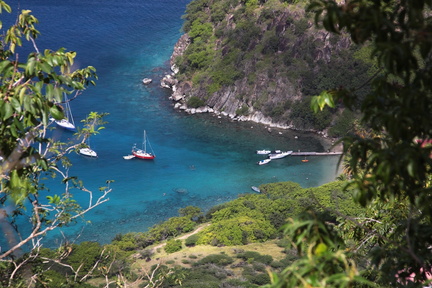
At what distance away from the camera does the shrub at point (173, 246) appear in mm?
41562

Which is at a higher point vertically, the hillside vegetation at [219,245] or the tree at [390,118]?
the tree at [390,118]

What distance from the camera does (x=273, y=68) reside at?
249 feet

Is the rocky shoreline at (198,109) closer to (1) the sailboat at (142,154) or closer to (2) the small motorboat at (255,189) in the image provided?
(1) the sailboat at (142,154)

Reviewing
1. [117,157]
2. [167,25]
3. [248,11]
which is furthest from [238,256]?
[167,25]

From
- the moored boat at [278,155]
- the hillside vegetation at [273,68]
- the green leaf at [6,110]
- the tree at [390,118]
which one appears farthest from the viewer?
the hillside vegetation at [273,68]

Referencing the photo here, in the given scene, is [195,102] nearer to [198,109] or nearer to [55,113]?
[198,109]

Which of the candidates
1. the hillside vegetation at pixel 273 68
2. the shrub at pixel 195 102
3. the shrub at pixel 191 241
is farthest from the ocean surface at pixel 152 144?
the shrub at pixel 191 241

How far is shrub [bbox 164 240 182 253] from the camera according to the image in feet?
136

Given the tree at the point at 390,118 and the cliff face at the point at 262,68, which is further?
the cliff face at the point at 262,68

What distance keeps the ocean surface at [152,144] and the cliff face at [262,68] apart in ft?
7.08

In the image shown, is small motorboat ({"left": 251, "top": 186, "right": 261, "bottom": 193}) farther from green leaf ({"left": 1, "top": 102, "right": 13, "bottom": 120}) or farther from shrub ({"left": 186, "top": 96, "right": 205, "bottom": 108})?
green leaf ({"left": 1, "top": 102, "right": 13, "bottom": 120})

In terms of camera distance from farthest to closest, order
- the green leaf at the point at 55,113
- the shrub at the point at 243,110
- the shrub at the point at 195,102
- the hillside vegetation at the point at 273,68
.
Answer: the shrub at the point at 195,102
the shrub at the point at 243,110
the hillside vegetation at the point at 273,68
the green leaf at the point at 55,113

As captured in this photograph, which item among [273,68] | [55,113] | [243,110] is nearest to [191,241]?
[243,110]

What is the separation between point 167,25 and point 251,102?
30830 millimetres
